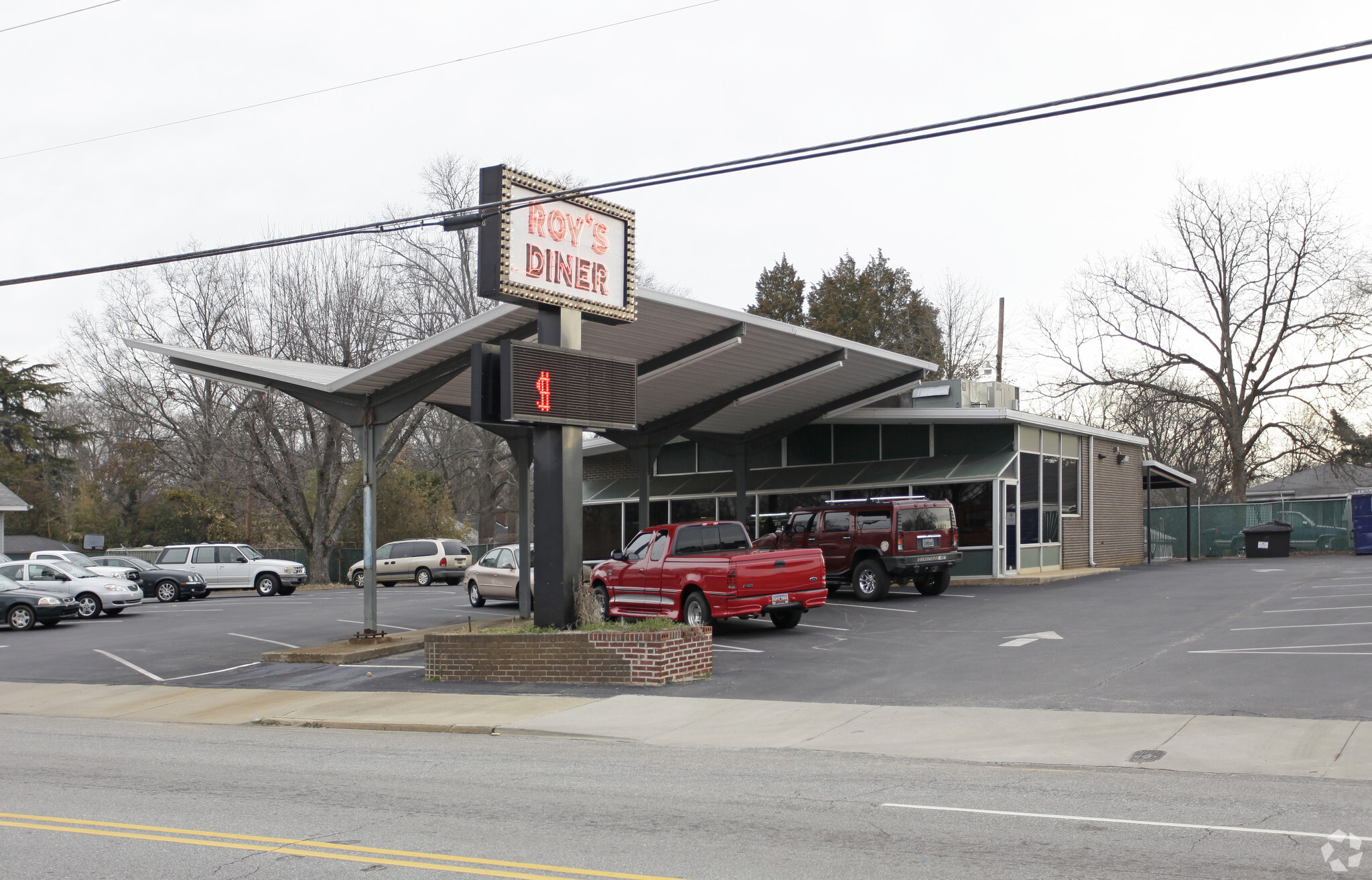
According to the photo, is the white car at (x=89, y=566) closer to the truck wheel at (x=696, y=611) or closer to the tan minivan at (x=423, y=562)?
the tan minivan at (x=423, y=562)

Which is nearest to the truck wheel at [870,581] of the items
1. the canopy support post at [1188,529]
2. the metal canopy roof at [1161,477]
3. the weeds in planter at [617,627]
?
the weeds in planter at [617,627]

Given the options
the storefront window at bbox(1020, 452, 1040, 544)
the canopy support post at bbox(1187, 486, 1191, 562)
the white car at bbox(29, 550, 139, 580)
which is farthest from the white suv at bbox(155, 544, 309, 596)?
the canopy support post at bbox(1187, 486, 1191, 562)

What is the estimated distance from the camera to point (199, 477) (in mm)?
44188

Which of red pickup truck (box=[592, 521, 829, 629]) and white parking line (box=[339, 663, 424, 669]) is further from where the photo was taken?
red pickup truck (box=[592, 521, 829, 629])

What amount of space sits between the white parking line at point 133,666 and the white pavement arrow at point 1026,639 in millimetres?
13285

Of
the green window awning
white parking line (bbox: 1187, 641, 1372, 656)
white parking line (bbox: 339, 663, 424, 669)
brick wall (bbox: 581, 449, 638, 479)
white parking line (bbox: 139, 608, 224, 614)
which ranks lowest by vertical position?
white parking line (bbox: 139, 608, 224, 614)

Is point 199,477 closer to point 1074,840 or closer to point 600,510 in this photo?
point 600,510

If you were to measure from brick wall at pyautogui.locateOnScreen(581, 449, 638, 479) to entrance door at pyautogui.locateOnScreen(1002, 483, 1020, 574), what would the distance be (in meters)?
12.2

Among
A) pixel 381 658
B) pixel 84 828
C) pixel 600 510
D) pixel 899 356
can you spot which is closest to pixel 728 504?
pixel 600 510

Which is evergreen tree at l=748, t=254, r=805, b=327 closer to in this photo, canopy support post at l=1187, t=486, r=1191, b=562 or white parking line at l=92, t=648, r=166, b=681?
canopy support post at l=1187, t=486, r=1191, b=562

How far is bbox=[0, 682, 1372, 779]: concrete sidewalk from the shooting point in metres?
9.09

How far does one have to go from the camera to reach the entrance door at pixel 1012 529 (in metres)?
26.9

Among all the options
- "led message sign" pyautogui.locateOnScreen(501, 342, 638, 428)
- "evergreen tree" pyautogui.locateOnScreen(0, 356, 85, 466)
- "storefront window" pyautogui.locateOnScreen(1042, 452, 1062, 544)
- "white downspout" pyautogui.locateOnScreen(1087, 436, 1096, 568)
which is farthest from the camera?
"evergreen tree" pyautogui.locateOnScreen(0, 356, 85, 466)

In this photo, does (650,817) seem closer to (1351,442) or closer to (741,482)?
(741,482)
